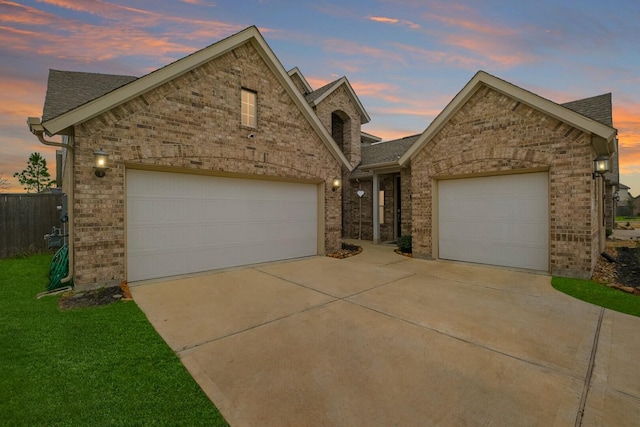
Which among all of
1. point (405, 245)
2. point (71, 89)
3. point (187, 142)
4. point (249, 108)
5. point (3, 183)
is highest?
point (71, 89)

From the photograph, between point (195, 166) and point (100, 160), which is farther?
point (195, 166)

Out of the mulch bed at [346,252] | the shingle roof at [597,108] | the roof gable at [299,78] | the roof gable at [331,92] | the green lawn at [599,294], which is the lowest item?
the green lawn at [599,294]

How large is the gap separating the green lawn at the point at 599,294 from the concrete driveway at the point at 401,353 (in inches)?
13.4

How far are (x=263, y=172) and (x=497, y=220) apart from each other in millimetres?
7075

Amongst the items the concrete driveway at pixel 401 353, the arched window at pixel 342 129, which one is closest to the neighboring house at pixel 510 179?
the concrete driveway at pixel 401 353

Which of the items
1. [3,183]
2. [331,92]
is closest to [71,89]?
[331,92]

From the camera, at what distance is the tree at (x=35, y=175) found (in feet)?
109

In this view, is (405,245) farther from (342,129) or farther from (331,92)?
(331,92)

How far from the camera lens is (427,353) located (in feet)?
10.5

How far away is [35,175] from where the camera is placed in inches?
1324

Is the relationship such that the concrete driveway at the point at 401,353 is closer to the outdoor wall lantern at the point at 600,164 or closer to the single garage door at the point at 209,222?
the single garage door at the point at 209,222

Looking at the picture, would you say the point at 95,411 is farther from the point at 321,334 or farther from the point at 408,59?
the point at 408,59

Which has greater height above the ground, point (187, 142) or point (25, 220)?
point (187, 142)

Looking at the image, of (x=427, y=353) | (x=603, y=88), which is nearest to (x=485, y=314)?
(x=427, y=353)
